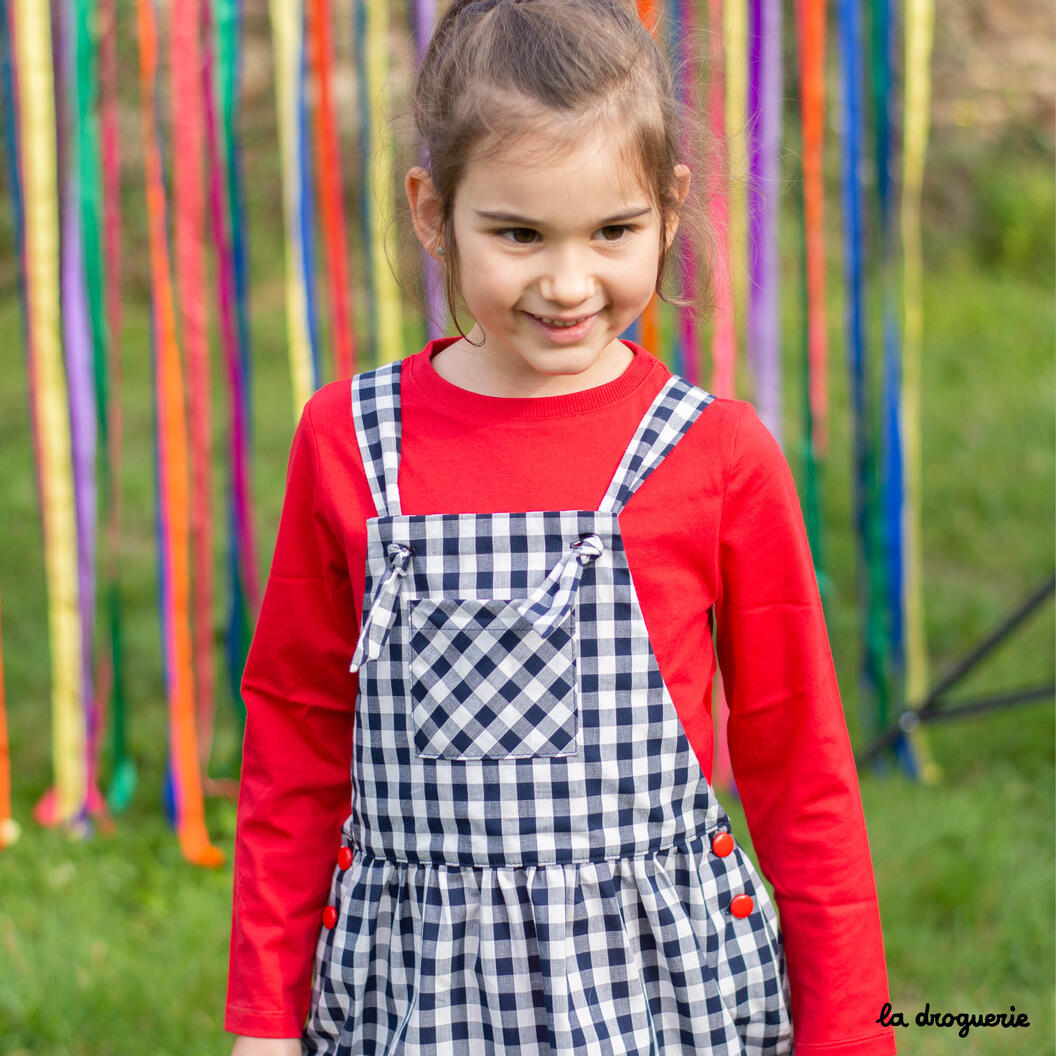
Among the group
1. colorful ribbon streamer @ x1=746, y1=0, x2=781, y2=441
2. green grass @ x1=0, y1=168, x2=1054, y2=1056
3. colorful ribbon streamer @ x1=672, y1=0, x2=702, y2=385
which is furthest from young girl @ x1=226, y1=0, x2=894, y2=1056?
colorful ribbon streamer @ x1=746, y1=0, x2=781, y2=441

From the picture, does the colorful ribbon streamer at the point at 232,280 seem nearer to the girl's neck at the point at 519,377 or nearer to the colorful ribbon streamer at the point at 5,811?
the colorful ribbon streamer at the point at 5,811

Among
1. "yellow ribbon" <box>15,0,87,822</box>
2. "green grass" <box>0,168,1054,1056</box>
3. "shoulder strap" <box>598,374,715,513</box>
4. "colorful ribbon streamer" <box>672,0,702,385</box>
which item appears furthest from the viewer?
"yellow ribbon" <box>15,0,87,822</box>

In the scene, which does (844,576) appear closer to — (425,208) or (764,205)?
(764,205)

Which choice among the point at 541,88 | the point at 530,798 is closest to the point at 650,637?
the point at 530,798

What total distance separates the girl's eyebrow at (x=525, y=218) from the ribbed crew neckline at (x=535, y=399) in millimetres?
185

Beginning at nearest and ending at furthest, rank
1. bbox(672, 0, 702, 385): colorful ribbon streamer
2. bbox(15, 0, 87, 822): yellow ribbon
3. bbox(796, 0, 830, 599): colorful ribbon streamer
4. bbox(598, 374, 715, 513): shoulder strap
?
bbox(598, 374, 715, 513): shoulder strap → bbox(672, 0, 702, 385): colorful ribbon streamer → bbox(15, 0, 87, 822): yellow ribbon → bbox(796, 0, 830, 599): colorful ribbon streamer

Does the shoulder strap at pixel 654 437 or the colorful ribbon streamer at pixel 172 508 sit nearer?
the shoulder strap at pixel 654 437

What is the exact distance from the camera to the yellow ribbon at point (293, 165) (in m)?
2.98

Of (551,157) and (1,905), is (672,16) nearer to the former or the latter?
(551,157)

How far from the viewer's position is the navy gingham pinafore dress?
A: 1348 mm

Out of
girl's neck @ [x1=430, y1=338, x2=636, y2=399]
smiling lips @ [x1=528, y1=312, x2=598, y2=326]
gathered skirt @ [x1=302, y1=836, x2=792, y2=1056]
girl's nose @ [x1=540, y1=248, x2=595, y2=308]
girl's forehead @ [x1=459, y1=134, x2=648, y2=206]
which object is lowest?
gathered skirt @ [x1=302, y1=836, x2=792, y2=1056]

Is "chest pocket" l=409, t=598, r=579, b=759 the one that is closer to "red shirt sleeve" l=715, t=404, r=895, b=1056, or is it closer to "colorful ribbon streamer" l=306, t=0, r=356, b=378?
"red shirt sleeve" l=715, t=404, r=895, b=1056

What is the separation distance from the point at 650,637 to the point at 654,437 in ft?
0.65

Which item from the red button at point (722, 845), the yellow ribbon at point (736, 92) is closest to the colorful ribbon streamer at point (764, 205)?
the yellow ribbon at point (736, 92)
